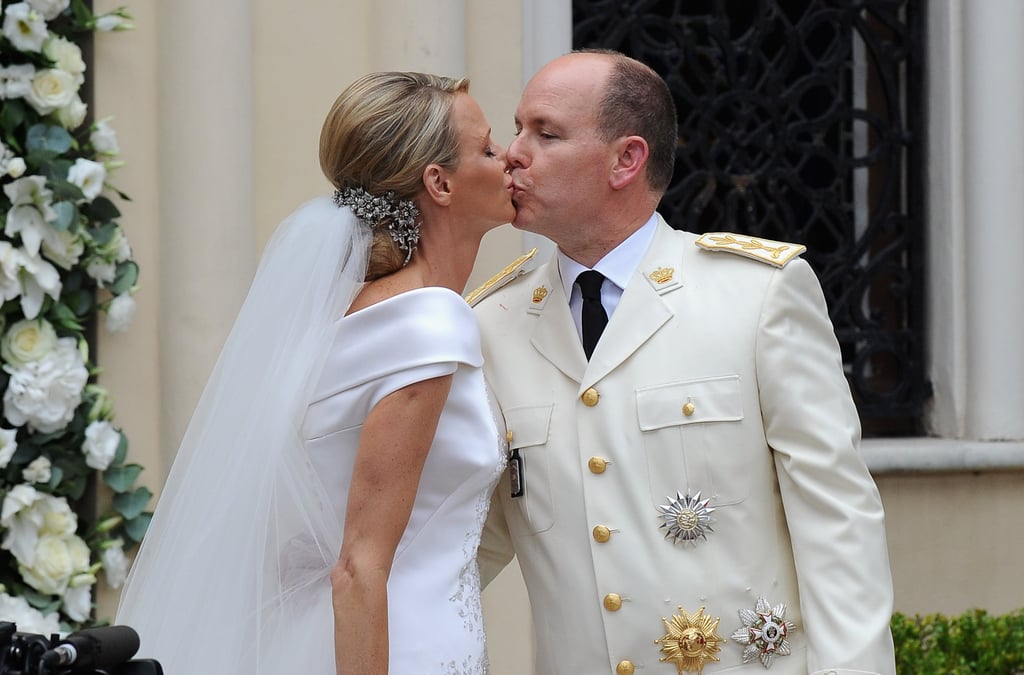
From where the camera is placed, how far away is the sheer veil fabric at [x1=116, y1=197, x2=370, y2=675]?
2521 mm

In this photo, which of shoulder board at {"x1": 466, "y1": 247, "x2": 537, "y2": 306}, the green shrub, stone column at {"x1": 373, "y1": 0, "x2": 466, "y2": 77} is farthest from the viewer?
the green shrub

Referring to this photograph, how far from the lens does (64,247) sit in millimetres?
3980

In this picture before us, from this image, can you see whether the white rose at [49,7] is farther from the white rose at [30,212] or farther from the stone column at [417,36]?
the stone column at [417,36]

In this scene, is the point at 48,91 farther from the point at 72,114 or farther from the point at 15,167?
the point at 15,167

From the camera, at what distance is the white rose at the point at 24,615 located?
3898 millimetres

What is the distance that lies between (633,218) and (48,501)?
6.74ft

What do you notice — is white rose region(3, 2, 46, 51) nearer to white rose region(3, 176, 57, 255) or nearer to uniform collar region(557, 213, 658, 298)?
white rose region(3, 176, 57, 255)

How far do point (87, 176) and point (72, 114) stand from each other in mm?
192

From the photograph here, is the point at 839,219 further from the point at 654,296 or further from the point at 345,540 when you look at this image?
the point at 345,540

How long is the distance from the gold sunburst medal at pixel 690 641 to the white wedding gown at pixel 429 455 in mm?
360

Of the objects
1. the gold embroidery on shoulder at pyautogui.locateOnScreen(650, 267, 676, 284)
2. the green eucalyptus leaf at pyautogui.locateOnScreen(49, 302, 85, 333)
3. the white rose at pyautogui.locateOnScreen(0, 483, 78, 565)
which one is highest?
the gold embroidery on shoulder at pyautogui.locateOnScreen(650, 267, 676, 284)

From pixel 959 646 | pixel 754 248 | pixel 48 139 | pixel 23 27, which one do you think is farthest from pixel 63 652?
pixel 959 646

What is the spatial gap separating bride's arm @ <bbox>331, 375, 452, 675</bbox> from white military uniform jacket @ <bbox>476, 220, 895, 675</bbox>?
442 millimetres

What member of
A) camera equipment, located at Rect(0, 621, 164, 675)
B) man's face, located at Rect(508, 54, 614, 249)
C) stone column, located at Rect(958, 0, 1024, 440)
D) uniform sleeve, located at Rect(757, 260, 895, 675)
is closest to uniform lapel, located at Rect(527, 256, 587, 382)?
man's face, located at Rect(508, 54, 614, 249)
